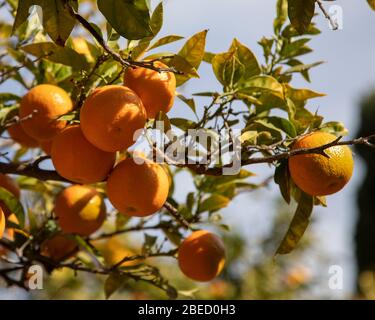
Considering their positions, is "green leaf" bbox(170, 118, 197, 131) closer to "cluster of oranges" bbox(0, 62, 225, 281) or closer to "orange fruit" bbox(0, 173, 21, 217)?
"cluster of oranges" bbox(0, 62, 225, 281)

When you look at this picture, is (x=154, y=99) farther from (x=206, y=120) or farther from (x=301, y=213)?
(x=301, y=213)

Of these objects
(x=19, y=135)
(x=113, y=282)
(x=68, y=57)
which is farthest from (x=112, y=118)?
(x=113, y=282)

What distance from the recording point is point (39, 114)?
1.42 metres

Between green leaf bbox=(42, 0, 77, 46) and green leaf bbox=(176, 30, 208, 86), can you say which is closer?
green leaf bbox=(42, 0, 77, 46)

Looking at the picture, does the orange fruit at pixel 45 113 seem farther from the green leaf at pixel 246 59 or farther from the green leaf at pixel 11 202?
the green leaf at pixel 246 59

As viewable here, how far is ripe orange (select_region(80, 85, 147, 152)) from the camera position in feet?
3.56

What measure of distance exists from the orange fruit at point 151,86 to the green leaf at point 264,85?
0.24 m

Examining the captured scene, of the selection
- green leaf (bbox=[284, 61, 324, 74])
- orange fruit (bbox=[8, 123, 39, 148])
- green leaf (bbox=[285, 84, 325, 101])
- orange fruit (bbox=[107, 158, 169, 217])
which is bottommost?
orange fruit (bbox=[107, 158, 169, 217])

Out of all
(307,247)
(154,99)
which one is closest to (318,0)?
(154,99)

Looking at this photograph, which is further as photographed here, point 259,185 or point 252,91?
point 259,185

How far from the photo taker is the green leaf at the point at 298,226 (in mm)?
1325

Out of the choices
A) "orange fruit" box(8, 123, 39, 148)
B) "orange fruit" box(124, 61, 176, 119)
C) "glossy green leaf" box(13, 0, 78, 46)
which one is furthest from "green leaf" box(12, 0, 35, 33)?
"orange fruit" box(8, 123, 39, 148)

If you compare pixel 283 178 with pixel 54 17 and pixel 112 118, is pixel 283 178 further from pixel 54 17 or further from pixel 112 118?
pixel 54 17
